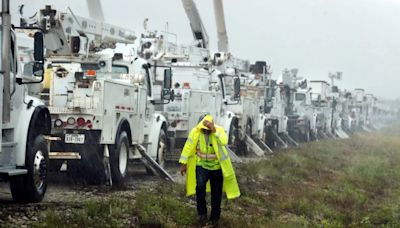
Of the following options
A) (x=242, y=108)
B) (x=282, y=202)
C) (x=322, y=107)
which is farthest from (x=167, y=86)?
(x=322, y=107)

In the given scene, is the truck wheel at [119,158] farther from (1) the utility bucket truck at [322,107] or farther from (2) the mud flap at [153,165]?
(1) the utility bucket truck at [322,107]

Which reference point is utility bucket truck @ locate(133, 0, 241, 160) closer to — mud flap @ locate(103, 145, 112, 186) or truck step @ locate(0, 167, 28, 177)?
mud flap @ locate(103, 145, 112, 186)

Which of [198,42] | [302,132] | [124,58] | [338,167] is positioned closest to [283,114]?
[302,132]

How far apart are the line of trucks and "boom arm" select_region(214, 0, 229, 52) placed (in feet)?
15.2

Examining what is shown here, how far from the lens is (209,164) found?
8781 mm

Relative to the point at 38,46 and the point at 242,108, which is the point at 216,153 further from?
the point at 242,108

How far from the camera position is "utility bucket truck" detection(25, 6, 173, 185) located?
10.9 metres

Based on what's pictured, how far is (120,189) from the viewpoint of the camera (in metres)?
11.4

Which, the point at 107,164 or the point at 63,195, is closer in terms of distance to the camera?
the point at 63,195

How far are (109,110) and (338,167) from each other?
9.70m

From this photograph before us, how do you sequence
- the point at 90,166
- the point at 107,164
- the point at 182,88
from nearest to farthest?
1. the point at 90,166
2. the point at 107,164
3. the point at 182,88

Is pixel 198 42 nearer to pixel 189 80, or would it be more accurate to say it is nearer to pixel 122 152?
pixel 189 80

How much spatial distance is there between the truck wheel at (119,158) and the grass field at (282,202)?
0.58 m

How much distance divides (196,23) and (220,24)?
19.1 feet
